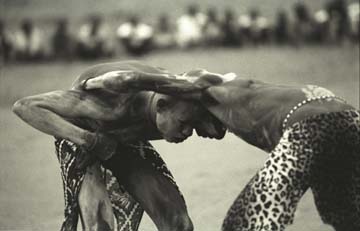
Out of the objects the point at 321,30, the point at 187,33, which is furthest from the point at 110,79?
the point at 187,33

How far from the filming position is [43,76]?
19.3 m

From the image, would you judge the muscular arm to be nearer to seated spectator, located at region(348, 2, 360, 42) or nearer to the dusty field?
the dusty field

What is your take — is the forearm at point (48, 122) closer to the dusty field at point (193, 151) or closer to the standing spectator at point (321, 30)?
the dusty field at point (193, 151)

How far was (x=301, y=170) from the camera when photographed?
20.9 ft

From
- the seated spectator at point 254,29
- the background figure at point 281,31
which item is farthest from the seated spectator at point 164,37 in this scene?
the background figure at point 281,31

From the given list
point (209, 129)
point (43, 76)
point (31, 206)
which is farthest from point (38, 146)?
point (209, 129)

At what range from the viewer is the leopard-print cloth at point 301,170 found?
6367mm

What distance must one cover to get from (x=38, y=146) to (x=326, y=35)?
26.9 ft

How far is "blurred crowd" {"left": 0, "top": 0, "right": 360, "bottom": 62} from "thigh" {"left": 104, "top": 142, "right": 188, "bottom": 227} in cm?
1269

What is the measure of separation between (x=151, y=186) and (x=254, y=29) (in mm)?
13992

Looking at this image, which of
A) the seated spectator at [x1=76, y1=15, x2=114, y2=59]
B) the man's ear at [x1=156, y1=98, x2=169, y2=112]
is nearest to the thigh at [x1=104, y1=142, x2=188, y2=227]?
the man's ear at [x1=156, y1=98, x2=169, y2=112]

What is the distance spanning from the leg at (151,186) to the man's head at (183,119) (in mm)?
477

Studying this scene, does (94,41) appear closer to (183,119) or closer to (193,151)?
(193,151)

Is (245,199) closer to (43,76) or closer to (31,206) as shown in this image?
(31,206)
